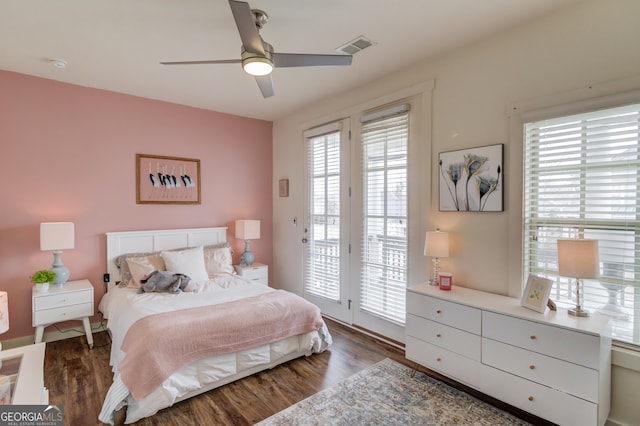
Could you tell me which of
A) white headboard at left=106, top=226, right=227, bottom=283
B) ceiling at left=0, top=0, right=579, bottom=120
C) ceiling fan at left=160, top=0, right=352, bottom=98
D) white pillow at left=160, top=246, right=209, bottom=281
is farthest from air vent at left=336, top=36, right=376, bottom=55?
white headboard at left=106, top=226, right=227, bottom=283

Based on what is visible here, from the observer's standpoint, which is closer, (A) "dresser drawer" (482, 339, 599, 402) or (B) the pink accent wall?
(A) "dresser drawer" (482, 339, 599, 402)

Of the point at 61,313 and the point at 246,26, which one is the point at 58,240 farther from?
the point at 246,26

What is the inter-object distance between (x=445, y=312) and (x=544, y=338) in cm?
66

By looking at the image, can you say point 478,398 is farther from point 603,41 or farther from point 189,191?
point 189,191

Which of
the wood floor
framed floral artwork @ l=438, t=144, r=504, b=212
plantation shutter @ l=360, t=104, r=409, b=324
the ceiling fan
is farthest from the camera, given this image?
plantation shutter @ l=360, t=104, r=409, b=324

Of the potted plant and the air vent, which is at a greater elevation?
the air vent

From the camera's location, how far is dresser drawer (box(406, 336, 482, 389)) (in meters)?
2.35

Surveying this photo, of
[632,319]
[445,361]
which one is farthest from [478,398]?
[632,319]

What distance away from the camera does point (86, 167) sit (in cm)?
366

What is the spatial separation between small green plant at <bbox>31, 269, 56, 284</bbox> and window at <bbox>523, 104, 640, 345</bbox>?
14.2 feet

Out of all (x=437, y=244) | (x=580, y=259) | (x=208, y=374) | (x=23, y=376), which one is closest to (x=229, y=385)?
(x=208, y=374)

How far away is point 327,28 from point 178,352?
2.66 m

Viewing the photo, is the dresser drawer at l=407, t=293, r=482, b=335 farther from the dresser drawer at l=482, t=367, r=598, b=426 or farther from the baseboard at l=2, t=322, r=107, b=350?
the baseboard at l=2, t=322, r=107, b=350

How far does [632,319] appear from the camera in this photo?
2.00 metres
